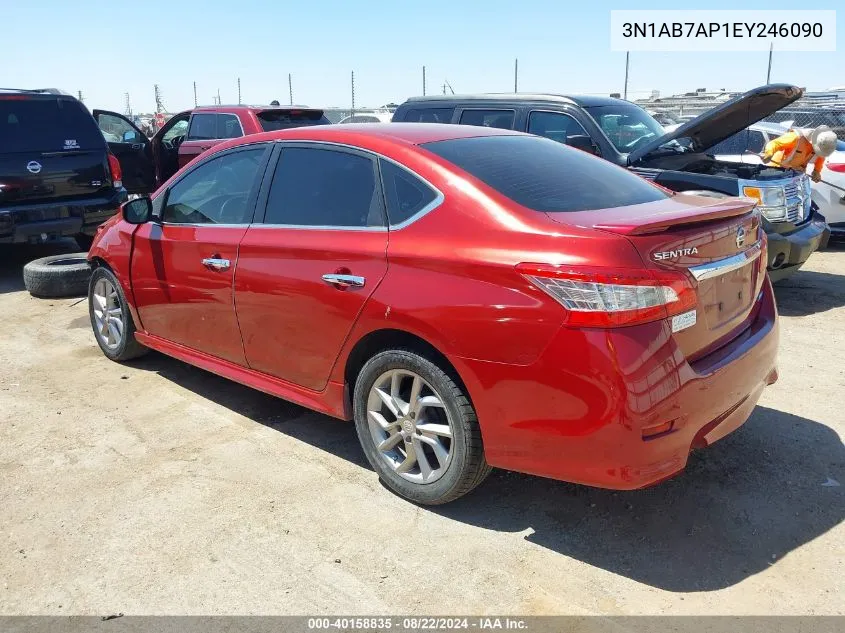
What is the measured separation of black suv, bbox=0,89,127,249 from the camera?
24.8 feet

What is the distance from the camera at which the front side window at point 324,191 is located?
3.50 metres

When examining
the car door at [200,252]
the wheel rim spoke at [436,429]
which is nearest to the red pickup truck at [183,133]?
the car door at [200,252]

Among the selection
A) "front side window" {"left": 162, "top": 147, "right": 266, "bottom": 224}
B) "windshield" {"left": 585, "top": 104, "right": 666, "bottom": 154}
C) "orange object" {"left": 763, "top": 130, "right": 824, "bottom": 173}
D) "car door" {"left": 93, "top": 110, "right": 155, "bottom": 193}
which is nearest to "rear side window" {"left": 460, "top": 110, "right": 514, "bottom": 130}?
"windshield" {"left": 585, "top": 104, "right": 666, "bottom": 154}

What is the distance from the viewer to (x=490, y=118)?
778 centimetres

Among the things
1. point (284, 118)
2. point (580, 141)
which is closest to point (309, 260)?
point (580, 141)

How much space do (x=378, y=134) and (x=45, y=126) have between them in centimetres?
577

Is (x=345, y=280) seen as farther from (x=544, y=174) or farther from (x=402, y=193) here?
(x=544, y=174)

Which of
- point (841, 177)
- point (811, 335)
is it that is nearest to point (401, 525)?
point (811, 335)

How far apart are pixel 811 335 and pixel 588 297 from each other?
3938 mm

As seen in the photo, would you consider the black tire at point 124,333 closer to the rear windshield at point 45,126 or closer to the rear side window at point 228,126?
the rear windshield at point 45,126

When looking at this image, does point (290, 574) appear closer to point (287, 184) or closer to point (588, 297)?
point (588, 297)

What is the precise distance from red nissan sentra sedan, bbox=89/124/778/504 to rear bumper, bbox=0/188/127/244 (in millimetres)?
4071

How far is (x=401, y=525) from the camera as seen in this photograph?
326 centimetres

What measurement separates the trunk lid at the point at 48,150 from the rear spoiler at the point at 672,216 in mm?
6640
